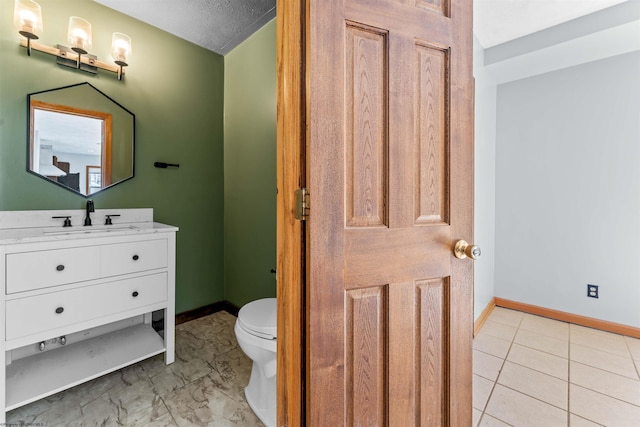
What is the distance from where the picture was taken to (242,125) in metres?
2.53

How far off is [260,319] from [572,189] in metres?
2.90

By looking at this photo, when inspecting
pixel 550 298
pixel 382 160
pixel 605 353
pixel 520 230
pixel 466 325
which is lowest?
pixel 605 353

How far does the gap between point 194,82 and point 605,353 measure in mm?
3930

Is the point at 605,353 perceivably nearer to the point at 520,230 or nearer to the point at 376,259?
the point at 520,230

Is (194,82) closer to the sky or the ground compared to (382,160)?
closer to the sky

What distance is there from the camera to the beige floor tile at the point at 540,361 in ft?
6.09

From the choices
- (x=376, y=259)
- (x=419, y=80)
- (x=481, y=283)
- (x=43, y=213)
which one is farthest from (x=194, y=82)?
(x=481, y=283)

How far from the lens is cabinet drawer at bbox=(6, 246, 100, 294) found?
1.33 metres

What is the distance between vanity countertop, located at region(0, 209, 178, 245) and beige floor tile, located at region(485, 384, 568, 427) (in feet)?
7.17

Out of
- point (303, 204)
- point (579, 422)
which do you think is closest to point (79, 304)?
point (303, 204)

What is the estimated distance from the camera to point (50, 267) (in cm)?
143

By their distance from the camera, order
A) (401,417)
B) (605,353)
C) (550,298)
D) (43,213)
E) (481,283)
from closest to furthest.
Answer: (401,417) < (43,213) < (605,353) < (481,283) < (550,298)

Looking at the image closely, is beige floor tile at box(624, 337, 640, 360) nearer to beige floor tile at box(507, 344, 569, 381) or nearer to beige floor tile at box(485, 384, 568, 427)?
beige floor tile at box(507, 344, 569, 381)

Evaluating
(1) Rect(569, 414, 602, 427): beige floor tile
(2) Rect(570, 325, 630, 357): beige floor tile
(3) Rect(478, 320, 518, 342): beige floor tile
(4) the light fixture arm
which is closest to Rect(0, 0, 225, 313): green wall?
(4) the light fixture arm
